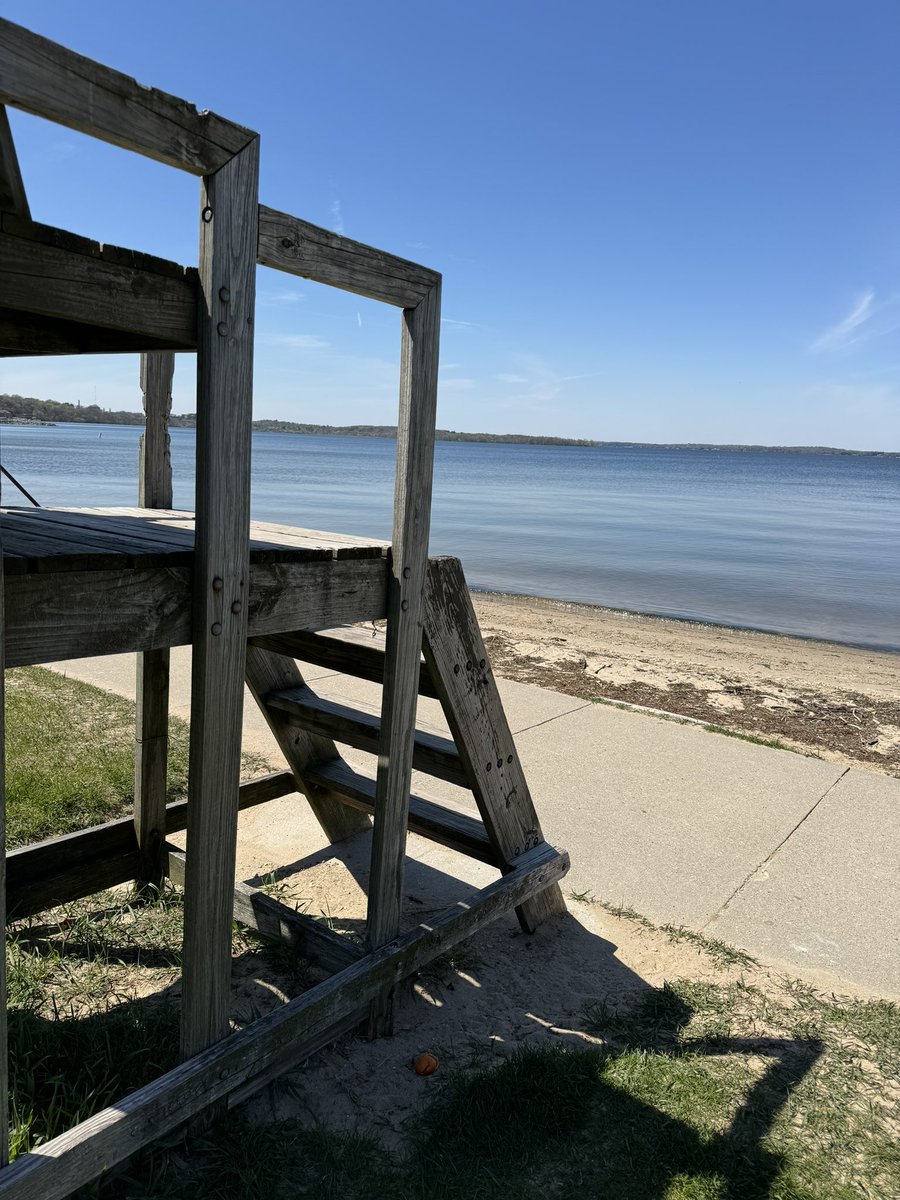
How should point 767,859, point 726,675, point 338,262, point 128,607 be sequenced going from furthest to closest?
point 726,675
point 767,859
point 338,262
point 128,607

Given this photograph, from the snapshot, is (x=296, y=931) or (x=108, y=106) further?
(x=296, y=931)

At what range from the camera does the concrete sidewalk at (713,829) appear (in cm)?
383

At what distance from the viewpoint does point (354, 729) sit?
344cm

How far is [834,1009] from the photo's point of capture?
3.25 meters

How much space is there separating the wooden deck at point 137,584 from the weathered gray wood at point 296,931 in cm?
114

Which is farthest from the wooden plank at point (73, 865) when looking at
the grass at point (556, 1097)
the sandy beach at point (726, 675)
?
the sandy beach at point (726, 675)

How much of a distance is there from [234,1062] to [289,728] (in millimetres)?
1665

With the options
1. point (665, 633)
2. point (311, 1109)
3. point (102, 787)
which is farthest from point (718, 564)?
point (311, 1109)

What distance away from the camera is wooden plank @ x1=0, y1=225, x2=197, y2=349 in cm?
161

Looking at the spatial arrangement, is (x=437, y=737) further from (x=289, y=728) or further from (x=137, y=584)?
(x=137, y=584)

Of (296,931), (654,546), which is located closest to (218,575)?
(296,931)

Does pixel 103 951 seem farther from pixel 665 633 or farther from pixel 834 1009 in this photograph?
pixel 665 633

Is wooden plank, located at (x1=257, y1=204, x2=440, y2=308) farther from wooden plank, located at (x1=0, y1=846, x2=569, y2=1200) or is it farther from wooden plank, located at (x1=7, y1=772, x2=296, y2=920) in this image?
wooden plank, located at (x1=7, y1=772, x2=296, y2=920)

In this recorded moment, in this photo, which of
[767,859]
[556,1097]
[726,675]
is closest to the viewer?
[556,1097]
